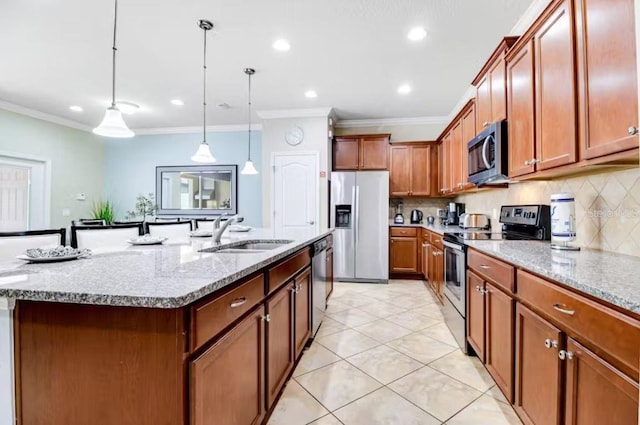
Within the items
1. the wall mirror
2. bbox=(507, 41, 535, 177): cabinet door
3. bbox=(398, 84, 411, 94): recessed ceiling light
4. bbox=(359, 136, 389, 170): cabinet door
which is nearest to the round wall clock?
bbox=(359, 136, 389, 170): cabinet door

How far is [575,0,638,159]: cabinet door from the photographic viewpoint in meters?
1.18

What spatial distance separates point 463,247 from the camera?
2342 millimetres

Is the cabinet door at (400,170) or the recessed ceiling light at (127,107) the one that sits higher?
the recessed ceiling light at (127,107)

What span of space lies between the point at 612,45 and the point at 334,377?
2.23m

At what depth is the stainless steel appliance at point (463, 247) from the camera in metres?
2.23

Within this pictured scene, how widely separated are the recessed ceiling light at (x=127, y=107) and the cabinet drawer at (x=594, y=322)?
207 inches

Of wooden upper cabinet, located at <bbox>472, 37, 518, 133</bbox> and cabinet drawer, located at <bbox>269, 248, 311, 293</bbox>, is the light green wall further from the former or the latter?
wooden upper cabinet, located at <bbox>472, 37, 518, 133</bbox>

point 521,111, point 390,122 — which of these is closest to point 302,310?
point 521,111

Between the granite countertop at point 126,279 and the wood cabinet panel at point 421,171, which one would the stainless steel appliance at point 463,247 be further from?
the wood cabinet panel at point 421,171

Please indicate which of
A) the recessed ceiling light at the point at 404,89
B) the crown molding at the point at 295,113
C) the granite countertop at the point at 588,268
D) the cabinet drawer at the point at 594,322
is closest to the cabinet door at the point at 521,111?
the granite countertop at the point at 588,268

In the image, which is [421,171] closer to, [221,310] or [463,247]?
[463,247]

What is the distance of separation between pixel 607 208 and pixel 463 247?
86 centimetres

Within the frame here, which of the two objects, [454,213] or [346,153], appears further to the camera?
[346,153]

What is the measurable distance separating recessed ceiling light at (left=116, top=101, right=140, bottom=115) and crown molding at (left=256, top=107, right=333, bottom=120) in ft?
5.99
